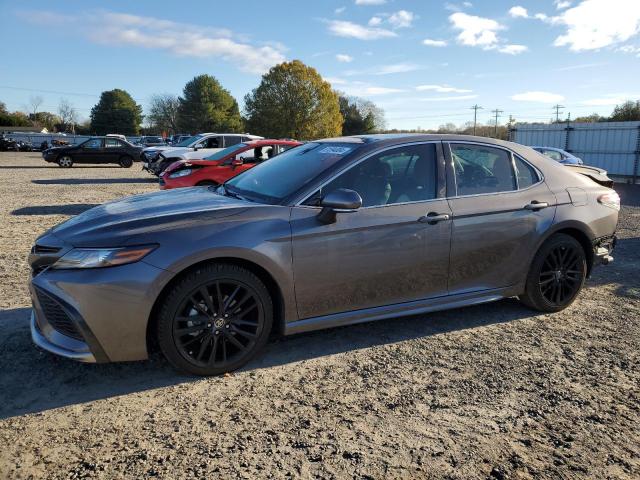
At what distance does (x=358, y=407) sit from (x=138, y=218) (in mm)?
1889

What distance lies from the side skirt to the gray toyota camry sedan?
0.01 m

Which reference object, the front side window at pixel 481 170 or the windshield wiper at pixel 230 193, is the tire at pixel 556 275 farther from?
the windshield wiper at pixel 230 193

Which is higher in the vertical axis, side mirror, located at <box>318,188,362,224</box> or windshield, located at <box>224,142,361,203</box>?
windshield, located at <box>224,142,361,203</box>

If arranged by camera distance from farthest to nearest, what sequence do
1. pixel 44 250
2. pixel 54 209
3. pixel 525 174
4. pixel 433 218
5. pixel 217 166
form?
1. pixel 217 166
2. pixel 54 209
3. pixel 525 174
4. pixel 433 218
5. pixel 44 250

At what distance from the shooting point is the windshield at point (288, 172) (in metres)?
3.86

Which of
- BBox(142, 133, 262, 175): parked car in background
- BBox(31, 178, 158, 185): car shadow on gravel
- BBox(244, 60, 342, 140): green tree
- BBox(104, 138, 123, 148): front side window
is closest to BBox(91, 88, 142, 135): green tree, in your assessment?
BBox(244, 60, 342, 140): green tree

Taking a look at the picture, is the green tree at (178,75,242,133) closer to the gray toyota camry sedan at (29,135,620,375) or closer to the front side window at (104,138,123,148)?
the front side window at (104,138,123,148)

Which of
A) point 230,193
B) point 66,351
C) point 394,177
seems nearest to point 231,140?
point 230,193

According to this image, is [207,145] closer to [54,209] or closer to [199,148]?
[199,148]

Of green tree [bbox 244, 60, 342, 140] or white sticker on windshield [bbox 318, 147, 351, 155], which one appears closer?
white sticker on windshield [bbox 318, 147, 351, 155]

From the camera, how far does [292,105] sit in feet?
204

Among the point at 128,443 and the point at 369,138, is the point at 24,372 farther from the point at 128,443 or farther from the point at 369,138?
the point at 369,138

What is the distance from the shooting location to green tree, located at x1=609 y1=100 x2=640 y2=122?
1372 inches

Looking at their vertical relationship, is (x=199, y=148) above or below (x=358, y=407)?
above
